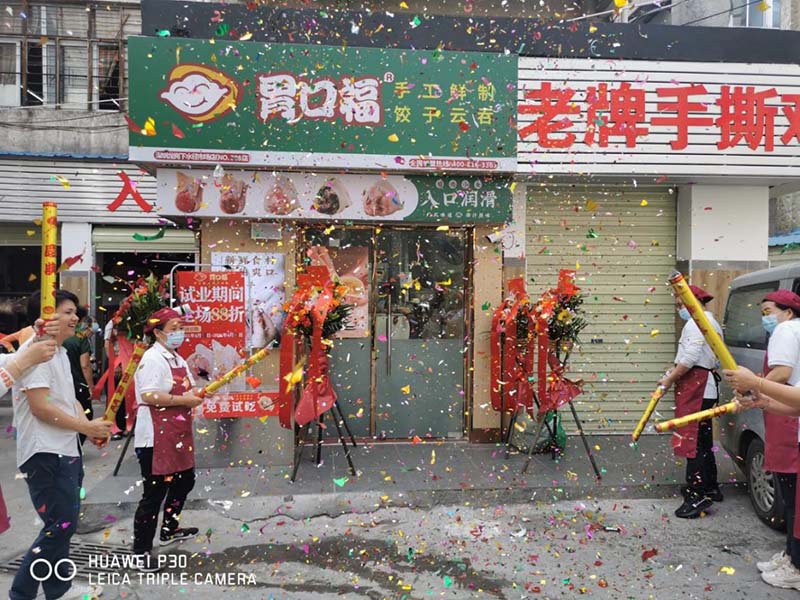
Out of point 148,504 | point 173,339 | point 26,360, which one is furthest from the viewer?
point 173,339

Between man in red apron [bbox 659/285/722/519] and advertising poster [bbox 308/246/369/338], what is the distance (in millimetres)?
3905

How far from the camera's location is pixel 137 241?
40.7ft

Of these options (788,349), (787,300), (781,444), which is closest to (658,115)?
(787,300)

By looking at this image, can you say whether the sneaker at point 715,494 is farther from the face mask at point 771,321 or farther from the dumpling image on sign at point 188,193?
the dumpling image on sign at point 188,193

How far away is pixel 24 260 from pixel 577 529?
494 inches

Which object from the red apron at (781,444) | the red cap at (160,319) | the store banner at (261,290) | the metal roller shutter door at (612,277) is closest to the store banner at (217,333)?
the store banner at (261,290)

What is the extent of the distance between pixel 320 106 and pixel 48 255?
512 centimetres

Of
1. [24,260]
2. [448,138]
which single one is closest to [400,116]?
[448,138]

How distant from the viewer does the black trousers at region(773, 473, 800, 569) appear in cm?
400

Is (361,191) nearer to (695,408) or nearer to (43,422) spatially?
(695,408)

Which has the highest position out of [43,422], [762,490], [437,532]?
[43,422]

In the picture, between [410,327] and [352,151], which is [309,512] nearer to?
[410,327]

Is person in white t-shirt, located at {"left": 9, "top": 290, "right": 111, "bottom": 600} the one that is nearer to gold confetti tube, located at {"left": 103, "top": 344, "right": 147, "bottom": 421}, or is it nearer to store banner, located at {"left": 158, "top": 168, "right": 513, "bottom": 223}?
gold confetti tube, located at {"left": 103, "top": 344, "right": 147, "bottom": 421}

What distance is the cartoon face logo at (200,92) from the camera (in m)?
6.98
